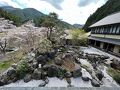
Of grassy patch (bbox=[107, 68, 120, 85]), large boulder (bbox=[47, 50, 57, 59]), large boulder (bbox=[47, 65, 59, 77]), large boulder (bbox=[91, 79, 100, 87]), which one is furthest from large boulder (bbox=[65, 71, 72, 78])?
grassy patch (bbox=[107, 68, 120, 85])

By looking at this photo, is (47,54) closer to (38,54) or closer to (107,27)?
(38,54)

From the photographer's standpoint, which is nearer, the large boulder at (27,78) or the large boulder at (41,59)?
the large boulder at (27,78)

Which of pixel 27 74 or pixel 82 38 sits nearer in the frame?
pixel 27 74

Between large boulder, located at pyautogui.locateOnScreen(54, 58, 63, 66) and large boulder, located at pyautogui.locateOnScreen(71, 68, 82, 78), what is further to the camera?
large boulder, located at pyautogui.locateOnScreen(54, 58, 63, 66)

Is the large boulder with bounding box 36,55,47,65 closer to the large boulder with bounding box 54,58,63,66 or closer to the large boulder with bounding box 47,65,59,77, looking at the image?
the large boulder with bounding box 54,58,63,66

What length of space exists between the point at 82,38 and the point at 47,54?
42.7ft

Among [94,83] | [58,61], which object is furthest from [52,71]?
[94,83]

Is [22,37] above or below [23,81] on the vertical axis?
above

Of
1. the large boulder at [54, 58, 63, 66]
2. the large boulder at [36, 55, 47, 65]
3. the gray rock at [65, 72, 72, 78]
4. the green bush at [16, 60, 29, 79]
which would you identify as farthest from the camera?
the large boulder at [36, 55, 47, 65]

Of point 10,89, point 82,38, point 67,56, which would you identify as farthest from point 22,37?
point 10,89

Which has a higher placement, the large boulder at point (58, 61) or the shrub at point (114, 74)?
the large boulder at point (58, 61)

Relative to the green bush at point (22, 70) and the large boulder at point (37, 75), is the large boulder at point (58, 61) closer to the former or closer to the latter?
the large boulder at point (37, 75)

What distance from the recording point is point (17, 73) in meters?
11.9

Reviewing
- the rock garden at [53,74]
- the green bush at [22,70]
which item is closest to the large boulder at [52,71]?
the rock garden at [53,74]
